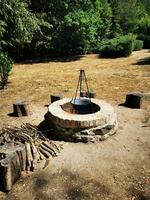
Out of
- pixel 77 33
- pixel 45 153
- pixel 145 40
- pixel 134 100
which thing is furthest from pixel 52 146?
pixel 145 40

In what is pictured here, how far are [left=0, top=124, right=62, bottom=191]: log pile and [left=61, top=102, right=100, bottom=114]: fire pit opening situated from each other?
1181 millimetres

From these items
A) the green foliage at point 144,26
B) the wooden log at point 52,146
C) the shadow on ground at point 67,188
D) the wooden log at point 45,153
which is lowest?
the shadow on ground at point 67,188

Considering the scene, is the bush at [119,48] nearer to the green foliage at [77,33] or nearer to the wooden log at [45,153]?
the green foliage at [77,33]

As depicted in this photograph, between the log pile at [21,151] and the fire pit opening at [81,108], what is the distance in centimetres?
118

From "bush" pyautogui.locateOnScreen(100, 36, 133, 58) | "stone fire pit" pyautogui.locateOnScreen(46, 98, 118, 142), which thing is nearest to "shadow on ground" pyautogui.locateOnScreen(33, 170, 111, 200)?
"stone fire pit" pyautogui.locateOnScreen(46, 98, 118, 142)

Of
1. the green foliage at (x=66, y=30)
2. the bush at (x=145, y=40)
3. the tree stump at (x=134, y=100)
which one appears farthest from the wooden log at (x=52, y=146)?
the bush at (x=145, y=40)

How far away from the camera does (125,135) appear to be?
321 inches

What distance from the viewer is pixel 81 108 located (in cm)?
866

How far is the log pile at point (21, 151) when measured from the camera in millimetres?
6016

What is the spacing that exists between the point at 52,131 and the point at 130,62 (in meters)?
12.0

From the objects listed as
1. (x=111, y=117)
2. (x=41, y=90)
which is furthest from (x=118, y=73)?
(x=111, y=117)

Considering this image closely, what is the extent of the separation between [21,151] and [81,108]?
266cm

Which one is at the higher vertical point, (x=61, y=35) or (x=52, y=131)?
(x=61, y=35)

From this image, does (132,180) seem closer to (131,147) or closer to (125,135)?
(131,147)
